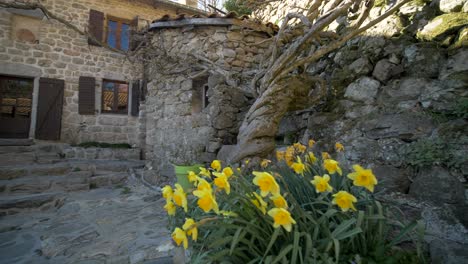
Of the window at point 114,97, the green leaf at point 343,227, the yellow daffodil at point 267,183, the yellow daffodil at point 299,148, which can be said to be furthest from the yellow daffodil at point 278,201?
the window at point 114,97

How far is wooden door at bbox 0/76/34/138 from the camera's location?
676 cm

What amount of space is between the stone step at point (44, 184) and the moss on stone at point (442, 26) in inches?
224

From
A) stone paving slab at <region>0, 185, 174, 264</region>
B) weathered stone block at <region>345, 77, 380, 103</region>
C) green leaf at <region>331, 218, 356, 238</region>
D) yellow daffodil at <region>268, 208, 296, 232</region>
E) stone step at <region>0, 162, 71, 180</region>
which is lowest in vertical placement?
stone paving slab at <region>0, 185, 174, 264</region>

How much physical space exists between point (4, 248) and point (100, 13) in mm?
7137

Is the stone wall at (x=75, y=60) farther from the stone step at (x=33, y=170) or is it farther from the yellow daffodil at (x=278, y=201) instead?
the yellow daffodil at (x=278, y=201)

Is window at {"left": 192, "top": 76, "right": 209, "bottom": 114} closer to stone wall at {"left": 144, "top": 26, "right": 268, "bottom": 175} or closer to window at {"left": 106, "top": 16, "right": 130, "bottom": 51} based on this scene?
stone wall at {"left": 144, "top": 26, "right": 268, "bottom": 175}

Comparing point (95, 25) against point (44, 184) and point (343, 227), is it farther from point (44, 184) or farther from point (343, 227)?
point (343, 227)

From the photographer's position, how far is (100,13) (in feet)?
24.9

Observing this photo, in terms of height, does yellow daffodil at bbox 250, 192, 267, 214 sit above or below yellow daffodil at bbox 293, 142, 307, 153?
below

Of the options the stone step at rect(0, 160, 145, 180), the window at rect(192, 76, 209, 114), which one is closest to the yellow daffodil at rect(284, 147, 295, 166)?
the window at rect(192, 76, 209, 114)

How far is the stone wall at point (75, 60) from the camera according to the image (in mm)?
6588

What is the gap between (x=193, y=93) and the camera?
468cm

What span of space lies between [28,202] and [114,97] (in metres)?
4.63

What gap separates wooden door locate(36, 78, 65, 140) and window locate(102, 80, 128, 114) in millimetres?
1148
